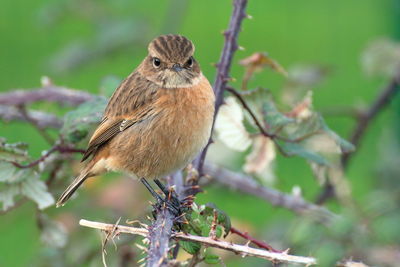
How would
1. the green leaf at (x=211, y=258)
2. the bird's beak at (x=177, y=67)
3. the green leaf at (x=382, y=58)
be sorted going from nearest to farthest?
the green leaf at (x=211, y=258), the bird's beak at (x=177, y=67), the green leaf at (x=382, y=58)

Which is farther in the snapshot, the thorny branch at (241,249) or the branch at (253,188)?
the branch at (253,188)

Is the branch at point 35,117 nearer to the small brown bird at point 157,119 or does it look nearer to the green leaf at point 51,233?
the small brown bird at point 157,119

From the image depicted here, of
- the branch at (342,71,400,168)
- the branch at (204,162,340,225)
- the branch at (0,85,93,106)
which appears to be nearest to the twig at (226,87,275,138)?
the branch at (204,162,340,225)

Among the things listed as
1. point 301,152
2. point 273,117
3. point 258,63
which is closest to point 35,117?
point 258,63

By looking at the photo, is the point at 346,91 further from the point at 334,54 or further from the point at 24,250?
the point at 24,250

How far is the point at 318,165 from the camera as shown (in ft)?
11.7

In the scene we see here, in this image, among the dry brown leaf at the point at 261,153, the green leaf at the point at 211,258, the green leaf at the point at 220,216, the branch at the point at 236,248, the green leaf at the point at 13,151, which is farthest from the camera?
the dry brown leaf at the point at 261,153

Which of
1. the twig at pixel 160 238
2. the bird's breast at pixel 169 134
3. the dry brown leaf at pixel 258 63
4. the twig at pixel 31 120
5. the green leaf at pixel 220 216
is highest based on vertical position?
the dry brown leaf at pixel 258 63

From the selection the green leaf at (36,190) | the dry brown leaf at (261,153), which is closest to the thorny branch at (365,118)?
the dry brown leaf at (261,153)

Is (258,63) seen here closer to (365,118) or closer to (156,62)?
(156,62)

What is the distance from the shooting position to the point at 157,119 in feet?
12.8

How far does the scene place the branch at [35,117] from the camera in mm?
4144

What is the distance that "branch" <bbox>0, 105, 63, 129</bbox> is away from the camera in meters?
4.14

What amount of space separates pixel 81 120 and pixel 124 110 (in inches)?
18.0
